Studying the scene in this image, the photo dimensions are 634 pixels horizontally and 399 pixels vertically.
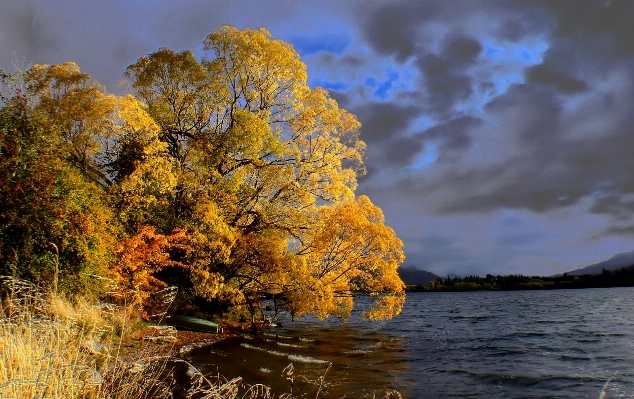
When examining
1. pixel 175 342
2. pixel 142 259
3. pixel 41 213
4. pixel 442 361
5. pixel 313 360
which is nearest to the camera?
pixel 41 213

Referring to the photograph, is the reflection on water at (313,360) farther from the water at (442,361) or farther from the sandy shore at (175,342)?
the sandy shore at (175,342)

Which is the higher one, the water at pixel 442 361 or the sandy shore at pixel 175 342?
the sandy shore at pixel 175 342

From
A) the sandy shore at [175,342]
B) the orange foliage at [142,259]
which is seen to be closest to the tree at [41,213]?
the orange foliage at [142,259]

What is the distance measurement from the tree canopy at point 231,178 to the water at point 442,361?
2.35 meters

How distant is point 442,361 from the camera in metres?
17.3

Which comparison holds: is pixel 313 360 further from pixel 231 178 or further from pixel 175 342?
pixel 231 178

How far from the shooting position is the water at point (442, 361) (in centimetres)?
1277

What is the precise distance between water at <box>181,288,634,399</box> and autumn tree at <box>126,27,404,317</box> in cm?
241

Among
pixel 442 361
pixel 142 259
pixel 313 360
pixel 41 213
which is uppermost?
pixel 41 213

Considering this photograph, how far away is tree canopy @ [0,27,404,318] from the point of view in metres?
21.1

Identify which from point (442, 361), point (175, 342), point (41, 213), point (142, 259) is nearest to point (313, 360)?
point (442, 361)

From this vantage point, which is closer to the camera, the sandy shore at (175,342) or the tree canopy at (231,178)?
the sandy shore at (175,342)

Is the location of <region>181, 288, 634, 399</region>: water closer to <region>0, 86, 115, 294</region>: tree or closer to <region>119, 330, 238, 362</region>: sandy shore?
<region>119, 330, 238, 362</region>: sandy shore

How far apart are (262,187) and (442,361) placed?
1203cm
